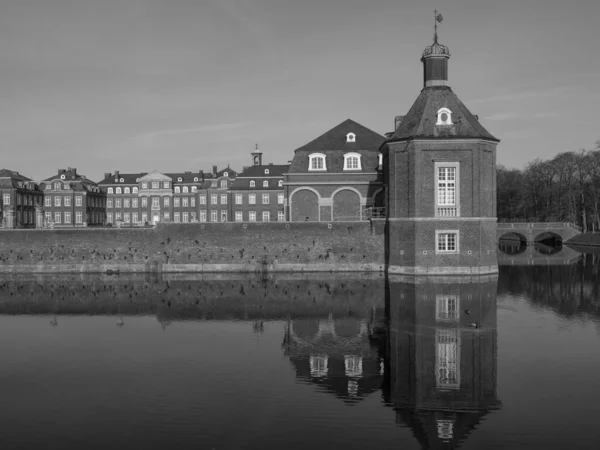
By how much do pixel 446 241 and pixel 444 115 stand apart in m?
7.35

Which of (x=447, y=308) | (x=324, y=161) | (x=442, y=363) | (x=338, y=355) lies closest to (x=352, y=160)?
(x=324, y=161)

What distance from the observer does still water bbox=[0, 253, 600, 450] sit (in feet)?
33.3

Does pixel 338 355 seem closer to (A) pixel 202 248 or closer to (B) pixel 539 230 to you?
(A) pixel 202 248

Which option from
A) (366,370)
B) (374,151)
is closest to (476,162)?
(374,151)

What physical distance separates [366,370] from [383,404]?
2.48 metres

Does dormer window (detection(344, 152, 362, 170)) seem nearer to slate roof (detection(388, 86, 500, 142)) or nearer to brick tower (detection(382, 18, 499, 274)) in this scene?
slate roof (detection(388, 86, 500, 142))

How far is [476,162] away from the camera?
30438mm

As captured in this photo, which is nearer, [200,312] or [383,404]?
[383,404]

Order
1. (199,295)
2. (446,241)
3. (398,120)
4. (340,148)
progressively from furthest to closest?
(340,148), (398,120), (446,241), (199,295)

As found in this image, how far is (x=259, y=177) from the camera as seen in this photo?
65.1m

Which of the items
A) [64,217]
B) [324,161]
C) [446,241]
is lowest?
[446,241]

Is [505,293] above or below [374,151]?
below

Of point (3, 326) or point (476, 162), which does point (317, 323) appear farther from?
point (476, 162)

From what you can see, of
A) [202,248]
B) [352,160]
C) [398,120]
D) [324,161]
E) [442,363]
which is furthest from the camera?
[324,161]
